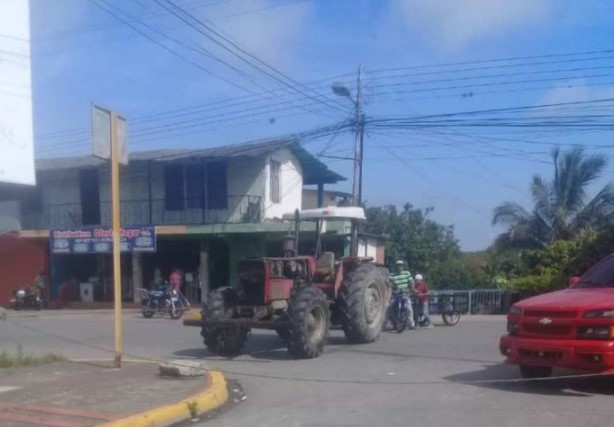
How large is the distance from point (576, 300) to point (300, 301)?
5354mm

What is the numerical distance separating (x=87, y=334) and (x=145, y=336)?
2185mm

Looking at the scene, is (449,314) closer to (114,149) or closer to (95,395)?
(114,149)

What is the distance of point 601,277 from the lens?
1134cm

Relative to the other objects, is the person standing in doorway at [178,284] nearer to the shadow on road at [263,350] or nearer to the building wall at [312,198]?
the shadow on road at [263,350]

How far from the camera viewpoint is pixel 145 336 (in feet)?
66.3

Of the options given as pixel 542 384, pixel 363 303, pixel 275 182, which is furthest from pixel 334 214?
pixel 275 182

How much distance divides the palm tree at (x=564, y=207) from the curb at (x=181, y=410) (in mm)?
23632

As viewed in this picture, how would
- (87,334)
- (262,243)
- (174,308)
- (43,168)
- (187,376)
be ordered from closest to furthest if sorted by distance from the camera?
(187,376)
(87,334)
(174,308)
(262,243)
(43,168)

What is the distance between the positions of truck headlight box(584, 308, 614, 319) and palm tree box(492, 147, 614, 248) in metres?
22.9

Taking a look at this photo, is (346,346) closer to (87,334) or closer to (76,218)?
(87,334)

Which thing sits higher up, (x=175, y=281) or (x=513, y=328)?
(x=513, y=328)

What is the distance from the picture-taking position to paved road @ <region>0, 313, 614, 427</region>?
9.17 metres

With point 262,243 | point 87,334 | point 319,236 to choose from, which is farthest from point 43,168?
point 319,236

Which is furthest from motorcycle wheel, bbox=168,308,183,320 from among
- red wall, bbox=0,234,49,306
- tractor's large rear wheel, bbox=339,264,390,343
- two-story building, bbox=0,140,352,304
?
tractor's large rear wheel, bbox=339,264,390,343
